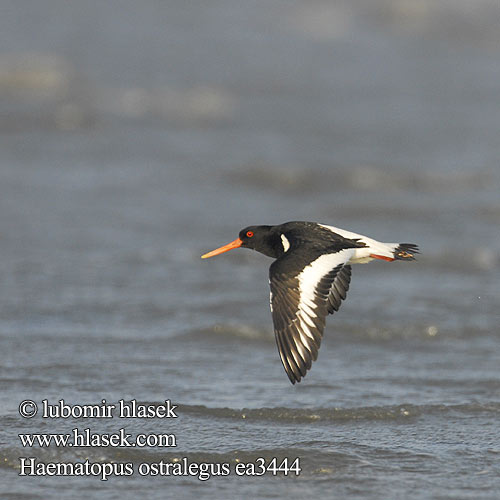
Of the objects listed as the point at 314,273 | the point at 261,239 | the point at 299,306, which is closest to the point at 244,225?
the point at 261,239

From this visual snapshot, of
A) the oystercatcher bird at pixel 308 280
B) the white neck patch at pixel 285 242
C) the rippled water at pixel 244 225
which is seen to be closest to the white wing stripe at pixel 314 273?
the oystercatcher bird at pixel 308 280

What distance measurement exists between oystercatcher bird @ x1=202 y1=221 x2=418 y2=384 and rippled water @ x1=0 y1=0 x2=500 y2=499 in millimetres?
618

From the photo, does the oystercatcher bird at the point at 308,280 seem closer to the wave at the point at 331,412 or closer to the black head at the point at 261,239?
the black head at the point at 261,239

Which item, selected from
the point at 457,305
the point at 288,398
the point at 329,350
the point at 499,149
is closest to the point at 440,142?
the point at 499,149

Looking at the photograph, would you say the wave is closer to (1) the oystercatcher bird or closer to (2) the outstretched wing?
(1) the oystercatcher bird

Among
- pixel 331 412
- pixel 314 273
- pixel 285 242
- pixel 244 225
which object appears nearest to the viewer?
pixel 314 273

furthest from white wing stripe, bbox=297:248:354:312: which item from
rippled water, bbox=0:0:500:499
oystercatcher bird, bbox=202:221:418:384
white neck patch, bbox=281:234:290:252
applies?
rippled water, bbox=0:0:500:499

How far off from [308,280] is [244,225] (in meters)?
5.85

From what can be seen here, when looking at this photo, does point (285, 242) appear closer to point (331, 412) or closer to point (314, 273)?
point (314, 273)

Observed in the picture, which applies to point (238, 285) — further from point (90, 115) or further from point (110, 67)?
point (110, 67)

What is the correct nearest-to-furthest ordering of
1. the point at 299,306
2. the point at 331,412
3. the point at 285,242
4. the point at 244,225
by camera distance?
the point at 299,306 < the point at 331,412 < the point at 285,242 < the point at 244,225

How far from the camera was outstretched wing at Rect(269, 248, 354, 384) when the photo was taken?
5301 millimetres

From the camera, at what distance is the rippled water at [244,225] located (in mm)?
5602

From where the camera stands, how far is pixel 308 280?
5531 millimetres
